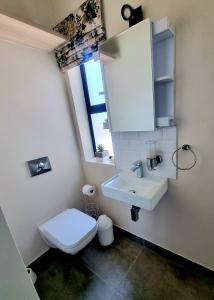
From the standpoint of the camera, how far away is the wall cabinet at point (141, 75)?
3.52ft

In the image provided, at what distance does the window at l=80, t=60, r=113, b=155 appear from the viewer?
1822 mm

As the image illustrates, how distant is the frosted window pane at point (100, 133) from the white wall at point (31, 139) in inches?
12.4

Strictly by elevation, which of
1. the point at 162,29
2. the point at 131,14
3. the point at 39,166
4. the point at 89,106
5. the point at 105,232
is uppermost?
the point at 131,14

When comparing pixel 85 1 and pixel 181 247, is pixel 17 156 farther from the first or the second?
pixel 181 247

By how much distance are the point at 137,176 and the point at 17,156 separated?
3.75 feet

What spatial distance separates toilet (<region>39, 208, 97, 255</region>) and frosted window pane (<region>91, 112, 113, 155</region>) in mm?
843

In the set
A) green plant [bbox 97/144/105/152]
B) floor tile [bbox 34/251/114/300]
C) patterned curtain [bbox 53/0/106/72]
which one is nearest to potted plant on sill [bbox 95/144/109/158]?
green plant [bbox 97/144/105/152]

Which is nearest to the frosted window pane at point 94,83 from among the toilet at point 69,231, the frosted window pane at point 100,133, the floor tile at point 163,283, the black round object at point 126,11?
the frosted window pane at point 100,133

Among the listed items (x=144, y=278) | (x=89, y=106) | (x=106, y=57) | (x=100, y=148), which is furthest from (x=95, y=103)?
(x=144, y=278)

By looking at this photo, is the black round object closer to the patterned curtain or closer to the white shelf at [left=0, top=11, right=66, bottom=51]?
the patterned curtain

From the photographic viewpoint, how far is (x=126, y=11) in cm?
115

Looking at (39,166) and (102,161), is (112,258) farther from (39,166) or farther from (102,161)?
(39,166)

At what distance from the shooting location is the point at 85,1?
1.35 meters

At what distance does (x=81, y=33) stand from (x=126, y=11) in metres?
0.48
